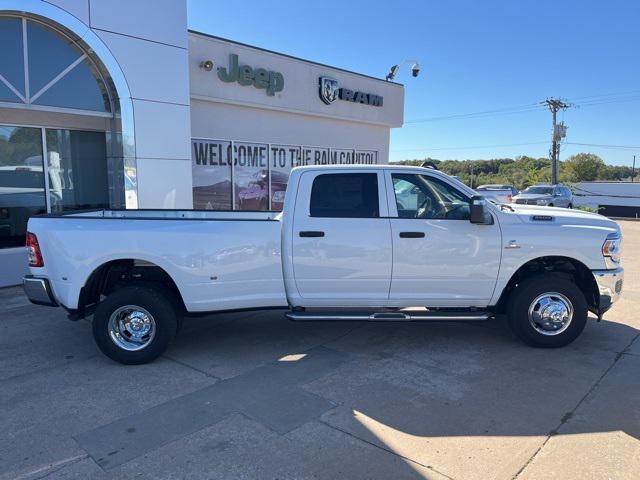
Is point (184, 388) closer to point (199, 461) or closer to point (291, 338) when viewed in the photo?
point (199, 461)

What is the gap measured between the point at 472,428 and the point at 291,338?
8.30 feet

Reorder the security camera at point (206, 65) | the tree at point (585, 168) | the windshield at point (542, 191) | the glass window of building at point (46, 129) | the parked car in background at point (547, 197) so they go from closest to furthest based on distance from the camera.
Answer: the glass window of building at point (46, 129), the security camera at point (206, 65), the parked car in background at point (547, 197), the windshield at point (542, 191), the tree at point (585, 168)

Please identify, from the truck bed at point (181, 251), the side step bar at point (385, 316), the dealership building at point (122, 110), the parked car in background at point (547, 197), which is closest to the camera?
the truck bed at point (181, 251)

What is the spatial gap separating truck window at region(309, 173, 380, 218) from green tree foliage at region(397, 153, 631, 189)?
179 ft

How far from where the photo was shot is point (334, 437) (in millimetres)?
3545

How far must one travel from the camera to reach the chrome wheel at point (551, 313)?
5.18 meters

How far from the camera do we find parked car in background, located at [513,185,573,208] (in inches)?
1003

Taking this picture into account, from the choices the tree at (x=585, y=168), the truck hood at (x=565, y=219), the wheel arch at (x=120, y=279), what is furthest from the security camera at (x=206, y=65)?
the tree at (x=585, y=168)

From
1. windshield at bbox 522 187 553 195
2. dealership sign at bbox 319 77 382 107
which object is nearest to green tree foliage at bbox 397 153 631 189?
windshield at bbox 522 187 553 195

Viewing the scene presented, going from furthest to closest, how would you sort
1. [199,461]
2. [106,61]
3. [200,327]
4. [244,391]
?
[106,61], [200,327], [244,391], [199,461]

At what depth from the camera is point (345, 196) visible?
5266 millimetres

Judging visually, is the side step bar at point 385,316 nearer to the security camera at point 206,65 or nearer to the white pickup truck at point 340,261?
the white pickup truck at point 340,261

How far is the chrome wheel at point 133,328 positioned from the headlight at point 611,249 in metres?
4.66

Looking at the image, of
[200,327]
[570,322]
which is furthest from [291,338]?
[570,322]
